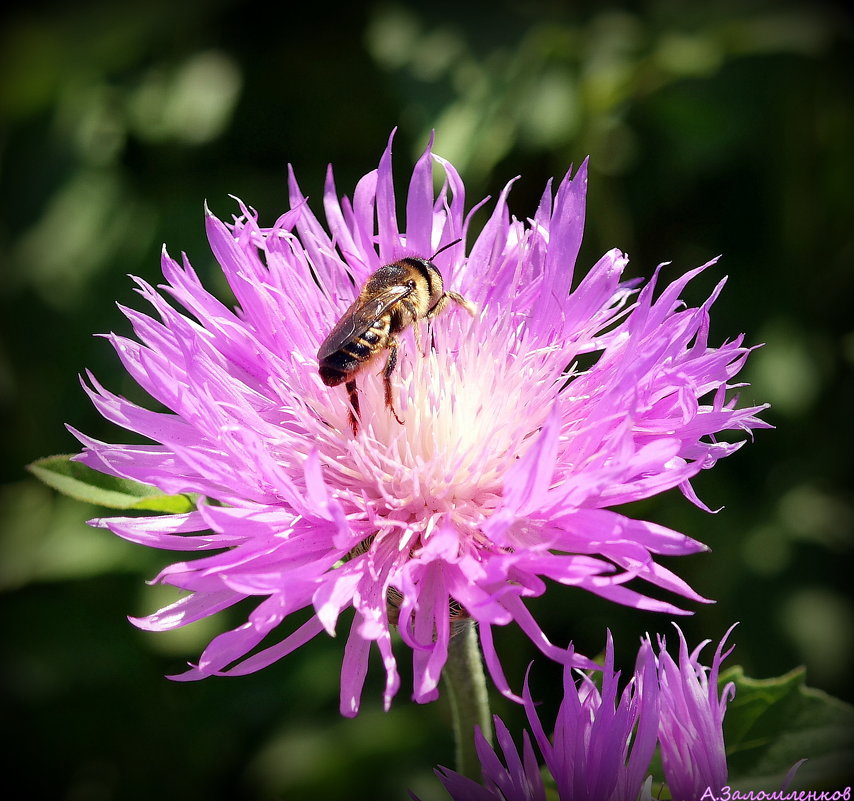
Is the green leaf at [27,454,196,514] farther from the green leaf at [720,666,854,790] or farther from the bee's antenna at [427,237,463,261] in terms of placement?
the green leaf at [720,666,854,790]

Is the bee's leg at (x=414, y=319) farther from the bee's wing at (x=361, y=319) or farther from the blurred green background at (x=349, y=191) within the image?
the blurred green background at (x=349, y=191)

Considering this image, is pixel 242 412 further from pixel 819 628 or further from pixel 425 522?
pixel 819 628

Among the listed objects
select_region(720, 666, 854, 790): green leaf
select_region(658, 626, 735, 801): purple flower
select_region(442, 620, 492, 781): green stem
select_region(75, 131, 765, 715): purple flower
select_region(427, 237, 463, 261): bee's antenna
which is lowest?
select_region(720, 666, 854, 790): green leaf

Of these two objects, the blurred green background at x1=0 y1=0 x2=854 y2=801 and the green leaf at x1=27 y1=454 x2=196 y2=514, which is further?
the blurred green background at x1=0 y1=0 x2=854 y2=801

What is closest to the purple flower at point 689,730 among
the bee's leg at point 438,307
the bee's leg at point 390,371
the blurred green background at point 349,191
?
the bee's leg at point 390,371

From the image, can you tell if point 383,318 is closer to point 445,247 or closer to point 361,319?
point 361,319

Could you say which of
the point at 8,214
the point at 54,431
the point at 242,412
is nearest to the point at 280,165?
the point at 8,214

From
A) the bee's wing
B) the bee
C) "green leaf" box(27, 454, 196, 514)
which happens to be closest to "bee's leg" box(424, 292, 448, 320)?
the bee
